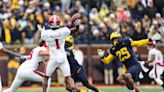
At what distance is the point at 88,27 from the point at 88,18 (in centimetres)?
35

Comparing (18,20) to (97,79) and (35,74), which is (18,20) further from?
(35,74)

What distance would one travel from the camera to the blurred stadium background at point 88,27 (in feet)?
71.5

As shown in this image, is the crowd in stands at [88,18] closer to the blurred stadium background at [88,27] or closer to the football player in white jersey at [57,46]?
the blurred stadium background at [88,27]

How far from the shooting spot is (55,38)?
1383 cm

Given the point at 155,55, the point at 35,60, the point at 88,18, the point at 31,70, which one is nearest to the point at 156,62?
the point at 155,55

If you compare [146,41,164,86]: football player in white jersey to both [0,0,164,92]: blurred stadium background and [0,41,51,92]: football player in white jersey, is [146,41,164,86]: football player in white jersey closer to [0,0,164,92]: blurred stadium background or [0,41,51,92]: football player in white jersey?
[0,0,164,92]: blurred stadium background

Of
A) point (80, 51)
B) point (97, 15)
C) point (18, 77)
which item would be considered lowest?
point (18, 77)

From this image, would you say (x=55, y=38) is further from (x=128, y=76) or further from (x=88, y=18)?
(x=88, y=18)


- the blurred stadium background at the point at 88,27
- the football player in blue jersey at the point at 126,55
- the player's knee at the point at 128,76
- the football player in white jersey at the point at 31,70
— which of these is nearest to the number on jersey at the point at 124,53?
the football player in blue jersey at the point at 126,55

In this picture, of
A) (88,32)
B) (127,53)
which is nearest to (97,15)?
(88,32)

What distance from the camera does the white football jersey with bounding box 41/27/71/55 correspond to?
13836 mm

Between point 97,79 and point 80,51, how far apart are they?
66.2 inches

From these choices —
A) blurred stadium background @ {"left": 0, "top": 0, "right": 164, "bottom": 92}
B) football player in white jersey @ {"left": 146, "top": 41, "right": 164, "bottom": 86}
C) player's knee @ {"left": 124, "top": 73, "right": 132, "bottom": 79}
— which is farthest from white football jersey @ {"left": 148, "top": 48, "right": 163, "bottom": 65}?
player's knee @ {"left": 124, "top": 73, "right": 132, "bottom": 79}

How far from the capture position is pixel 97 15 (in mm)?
22750
